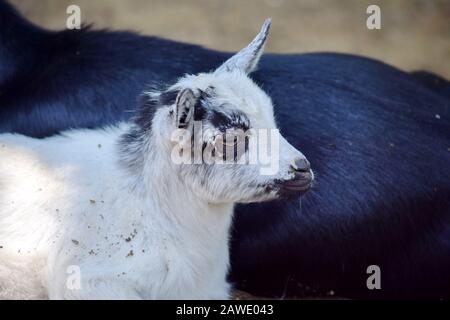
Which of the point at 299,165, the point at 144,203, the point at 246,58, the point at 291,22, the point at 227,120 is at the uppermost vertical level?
the point at 291,22

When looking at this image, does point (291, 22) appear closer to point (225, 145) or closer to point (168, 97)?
point (168, 97)

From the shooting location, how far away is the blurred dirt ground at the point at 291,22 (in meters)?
7.13

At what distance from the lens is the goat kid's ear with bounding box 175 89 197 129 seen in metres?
3.27

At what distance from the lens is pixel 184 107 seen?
3287 mm

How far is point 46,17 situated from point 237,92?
14.1 ft

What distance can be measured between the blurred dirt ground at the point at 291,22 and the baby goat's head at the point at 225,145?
12.1ft

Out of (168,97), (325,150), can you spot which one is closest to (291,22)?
(325,150)

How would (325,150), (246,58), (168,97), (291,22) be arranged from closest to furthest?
(168,97), (246,58), (325,150), (291,22)

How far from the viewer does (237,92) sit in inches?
136

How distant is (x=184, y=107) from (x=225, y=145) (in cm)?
21

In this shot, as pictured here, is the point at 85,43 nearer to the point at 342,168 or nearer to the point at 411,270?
the point at 342,168

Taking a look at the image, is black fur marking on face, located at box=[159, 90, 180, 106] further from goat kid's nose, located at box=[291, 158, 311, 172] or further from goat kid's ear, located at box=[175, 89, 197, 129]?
goat kid's nose, located at box=[291, 158, 311, 172]

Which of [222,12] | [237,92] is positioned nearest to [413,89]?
[237,92]

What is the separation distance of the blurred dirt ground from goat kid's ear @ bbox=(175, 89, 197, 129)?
3.82 m
